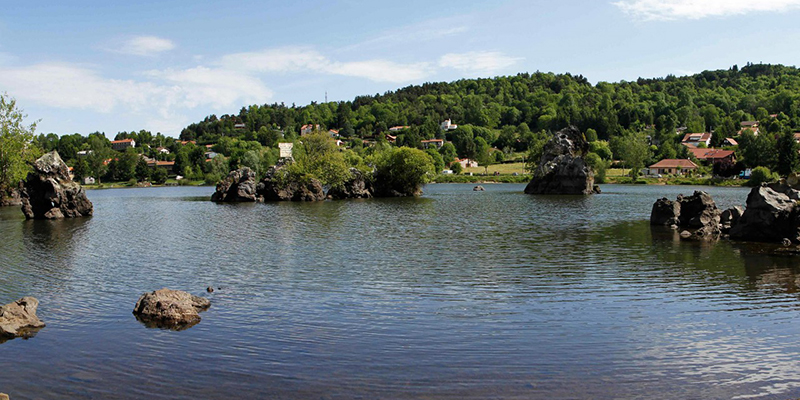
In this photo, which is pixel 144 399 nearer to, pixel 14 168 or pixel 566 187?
pixel 14 168

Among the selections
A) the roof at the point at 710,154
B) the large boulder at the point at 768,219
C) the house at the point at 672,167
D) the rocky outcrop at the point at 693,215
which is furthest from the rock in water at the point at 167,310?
the roof at the point at 710,154

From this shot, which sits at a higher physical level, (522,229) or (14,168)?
(14,168)

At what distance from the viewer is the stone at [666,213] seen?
48.1 m

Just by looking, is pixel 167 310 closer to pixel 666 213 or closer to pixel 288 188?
pixel 666 213

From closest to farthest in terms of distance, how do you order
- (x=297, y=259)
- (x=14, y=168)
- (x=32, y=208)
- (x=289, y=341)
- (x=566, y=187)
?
1. (x=289, y=341)
2. (x=297, y=259)
3. (x=32, y=208)
4. (x=14, y=168)
5. (x=566, y=187)

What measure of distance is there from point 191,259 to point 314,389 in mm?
21547

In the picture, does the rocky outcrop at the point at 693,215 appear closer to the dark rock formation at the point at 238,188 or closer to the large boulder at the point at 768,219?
the large boulder at the point at 768,219

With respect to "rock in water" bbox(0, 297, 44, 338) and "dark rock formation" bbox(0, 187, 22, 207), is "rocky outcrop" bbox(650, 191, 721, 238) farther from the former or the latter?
"dark rock formation" bbox(0, 187, 22, 207)

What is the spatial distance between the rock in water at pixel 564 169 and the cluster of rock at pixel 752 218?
60.8 metres

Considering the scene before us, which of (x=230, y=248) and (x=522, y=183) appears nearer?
(x=230, y=248)

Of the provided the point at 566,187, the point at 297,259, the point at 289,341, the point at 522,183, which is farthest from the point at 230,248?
the point at 522,183

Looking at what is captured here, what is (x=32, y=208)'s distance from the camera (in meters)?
59.1

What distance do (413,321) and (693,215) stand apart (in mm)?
36647

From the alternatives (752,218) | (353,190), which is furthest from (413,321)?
(353,190)
